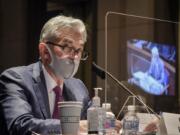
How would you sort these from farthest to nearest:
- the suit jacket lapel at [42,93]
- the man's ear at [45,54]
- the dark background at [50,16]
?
1. the dark background at [50,16]
2. the man's ear at [45,54]
3. the suit jacket lapel at [42,93]

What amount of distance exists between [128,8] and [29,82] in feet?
8.83

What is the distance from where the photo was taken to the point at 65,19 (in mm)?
2145

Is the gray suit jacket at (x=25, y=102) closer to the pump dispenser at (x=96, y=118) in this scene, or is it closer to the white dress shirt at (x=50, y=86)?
the white dress shirt at (x=50, y=86)

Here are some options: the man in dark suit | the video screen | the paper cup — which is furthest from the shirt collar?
the video screen

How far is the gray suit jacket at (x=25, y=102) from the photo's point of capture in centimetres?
182

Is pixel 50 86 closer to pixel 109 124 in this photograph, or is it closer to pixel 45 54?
pixel 45 54

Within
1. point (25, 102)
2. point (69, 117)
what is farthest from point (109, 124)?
point (25, 102)

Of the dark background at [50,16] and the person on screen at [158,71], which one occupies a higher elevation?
the dark background at [50,16]

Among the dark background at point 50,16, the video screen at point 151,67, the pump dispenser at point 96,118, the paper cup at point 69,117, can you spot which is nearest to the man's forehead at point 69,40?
the pump dispenser at point 96,118

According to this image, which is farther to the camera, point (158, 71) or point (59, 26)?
point (158, 71)

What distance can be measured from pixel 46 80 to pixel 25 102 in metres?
0.22

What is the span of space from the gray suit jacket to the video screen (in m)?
2.06

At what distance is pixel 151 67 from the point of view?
14.0 feet

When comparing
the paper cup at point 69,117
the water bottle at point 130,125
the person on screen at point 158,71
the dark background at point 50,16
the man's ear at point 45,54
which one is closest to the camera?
the paper cup at point 69,117
